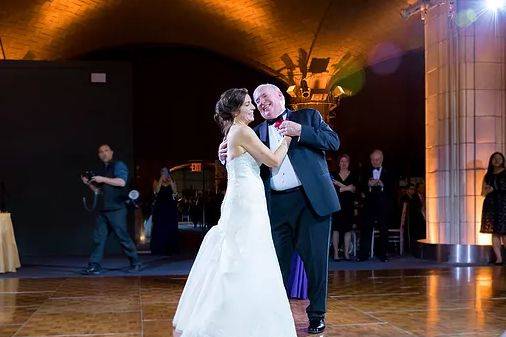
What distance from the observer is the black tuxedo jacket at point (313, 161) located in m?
3.84

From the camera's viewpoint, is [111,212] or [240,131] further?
[111,212]

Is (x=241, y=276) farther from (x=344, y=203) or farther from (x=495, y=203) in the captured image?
(x=495, y=203)

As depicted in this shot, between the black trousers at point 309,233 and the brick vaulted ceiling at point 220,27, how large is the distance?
9777 mm

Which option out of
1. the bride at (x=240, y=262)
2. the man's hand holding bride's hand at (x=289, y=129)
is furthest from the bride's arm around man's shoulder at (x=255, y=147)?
the man's hand holding bride's hand at (x=289, y=129)

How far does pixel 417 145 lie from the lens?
15.4m

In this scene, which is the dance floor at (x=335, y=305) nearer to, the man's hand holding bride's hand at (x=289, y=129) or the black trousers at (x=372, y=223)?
the man's hand holding bride's hand at (x=289, y=129)

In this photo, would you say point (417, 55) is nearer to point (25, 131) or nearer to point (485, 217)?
point (485, 217)

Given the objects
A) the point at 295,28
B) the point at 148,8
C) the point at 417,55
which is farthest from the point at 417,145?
the point at 148,8

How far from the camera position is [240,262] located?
11.5 feet

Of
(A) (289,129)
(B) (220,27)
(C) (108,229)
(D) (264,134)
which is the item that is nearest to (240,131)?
(A) (289,129)

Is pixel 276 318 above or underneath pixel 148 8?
underneath

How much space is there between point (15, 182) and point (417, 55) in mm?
9465

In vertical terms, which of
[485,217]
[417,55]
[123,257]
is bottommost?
[123,257]

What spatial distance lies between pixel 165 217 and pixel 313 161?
620 cm
